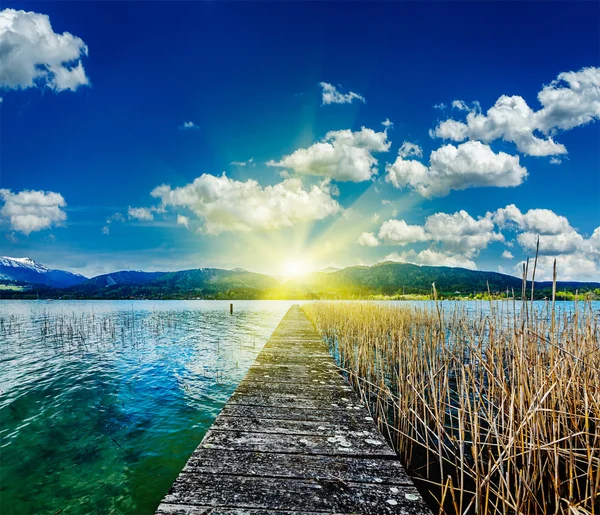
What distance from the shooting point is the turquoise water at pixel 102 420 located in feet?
14.6

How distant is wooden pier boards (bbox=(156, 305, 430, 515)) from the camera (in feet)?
7.22

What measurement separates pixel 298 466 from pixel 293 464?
55mm

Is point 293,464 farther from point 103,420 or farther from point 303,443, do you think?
point 103,420

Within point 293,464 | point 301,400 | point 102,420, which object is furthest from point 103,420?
point 293,464

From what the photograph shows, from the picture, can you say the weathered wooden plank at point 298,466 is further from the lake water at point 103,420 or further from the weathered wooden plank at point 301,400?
the lake water at point 103,420

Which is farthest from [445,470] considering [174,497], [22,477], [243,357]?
[243,357]

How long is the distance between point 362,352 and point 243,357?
21.2 ft

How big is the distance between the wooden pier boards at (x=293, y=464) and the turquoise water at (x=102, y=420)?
2122 millimetres

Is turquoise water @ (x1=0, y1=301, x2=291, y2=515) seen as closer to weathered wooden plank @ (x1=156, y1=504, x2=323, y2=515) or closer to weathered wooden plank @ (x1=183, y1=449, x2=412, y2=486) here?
weathered wooden plank @ (x1=183, y1=449, x2=412, y2=486)

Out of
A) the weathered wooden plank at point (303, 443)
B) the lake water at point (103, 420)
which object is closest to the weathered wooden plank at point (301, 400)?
the weathered wooden plank at point (303, 443)

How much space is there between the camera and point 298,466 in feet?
8.91

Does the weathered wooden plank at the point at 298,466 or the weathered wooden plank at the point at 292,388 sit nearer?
the weathered wooden plank at the point at 298,466

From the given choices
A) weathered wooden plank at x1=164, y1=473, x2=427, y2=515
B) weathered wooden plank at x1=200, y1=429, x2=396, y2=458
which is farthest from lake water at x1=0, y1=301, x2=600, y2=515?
weathered wooden plank at x1=164, y1=473, x2=427, y2=515

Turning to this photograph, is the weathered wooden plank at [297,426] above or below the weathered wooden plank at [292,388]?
above
